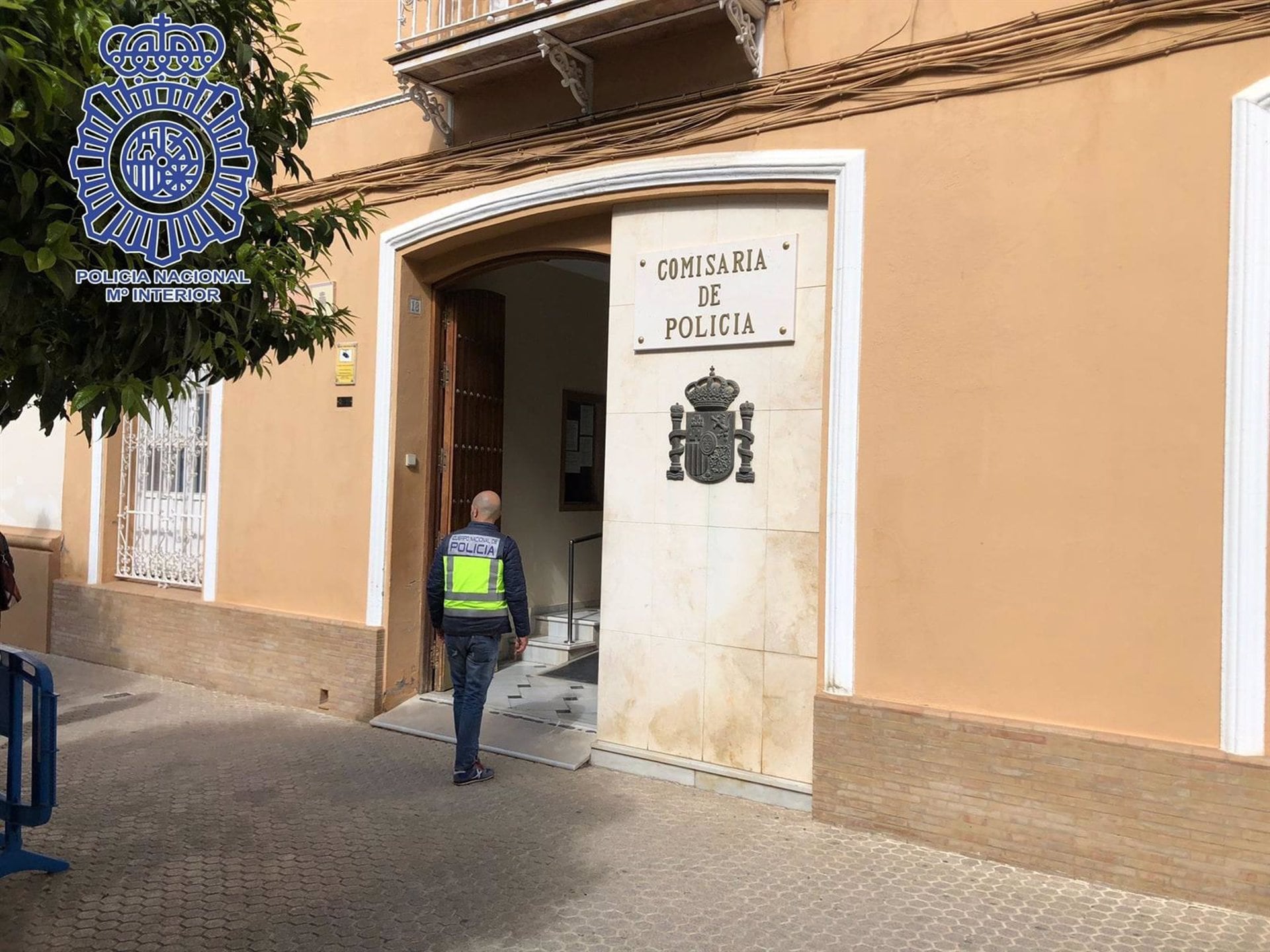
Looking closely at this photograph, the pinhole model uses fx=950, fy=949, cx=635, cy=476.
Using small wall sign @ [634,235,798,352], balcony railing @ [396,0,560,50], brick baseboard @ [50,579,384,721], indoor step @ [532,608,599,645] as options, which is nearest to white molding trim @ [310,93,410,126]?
balcony railing @ [396,0,560,50]

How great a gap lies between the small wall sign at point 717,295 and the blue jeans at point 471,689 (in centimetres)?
212

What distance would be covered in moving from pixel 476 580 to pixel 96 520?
5.95 m

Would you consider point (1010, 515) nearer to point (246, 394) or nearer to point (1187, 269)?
point (1187, 269)

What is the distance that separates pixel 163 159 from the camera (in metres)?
3.53

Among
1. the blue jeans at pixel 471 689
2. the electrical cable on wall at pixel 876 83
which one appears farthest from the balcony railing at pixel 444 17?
the blue jeans at pixel 471 689

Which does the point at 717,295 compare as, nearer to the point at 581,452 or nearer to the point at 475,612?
the point at 475,612

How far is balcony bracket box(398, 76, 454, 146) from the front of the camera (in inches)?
275

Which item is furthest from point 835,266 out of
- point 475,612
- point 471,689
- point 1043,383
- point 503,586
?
point 471,689

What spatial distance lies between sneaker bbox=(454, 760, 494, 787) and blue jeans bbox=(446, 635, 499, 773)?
2 cm

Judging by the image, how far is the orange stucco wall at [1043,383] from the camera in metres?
4.36

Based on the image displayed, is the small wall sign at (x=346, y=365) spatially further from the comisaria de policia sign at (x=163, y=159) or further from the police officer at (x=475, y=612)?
the comisaria de policia sign at (x=163, y=159)

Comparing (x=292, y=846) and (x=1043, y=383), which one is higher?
(x=1043, y=383)

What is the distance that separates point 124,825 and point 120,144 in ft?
11.9

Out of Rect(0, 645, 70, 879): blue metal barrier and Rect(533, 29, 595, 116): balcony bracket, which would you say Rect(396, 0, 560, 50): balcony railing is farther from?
Rect(0, 645, 70, 879): blue metal barrier
